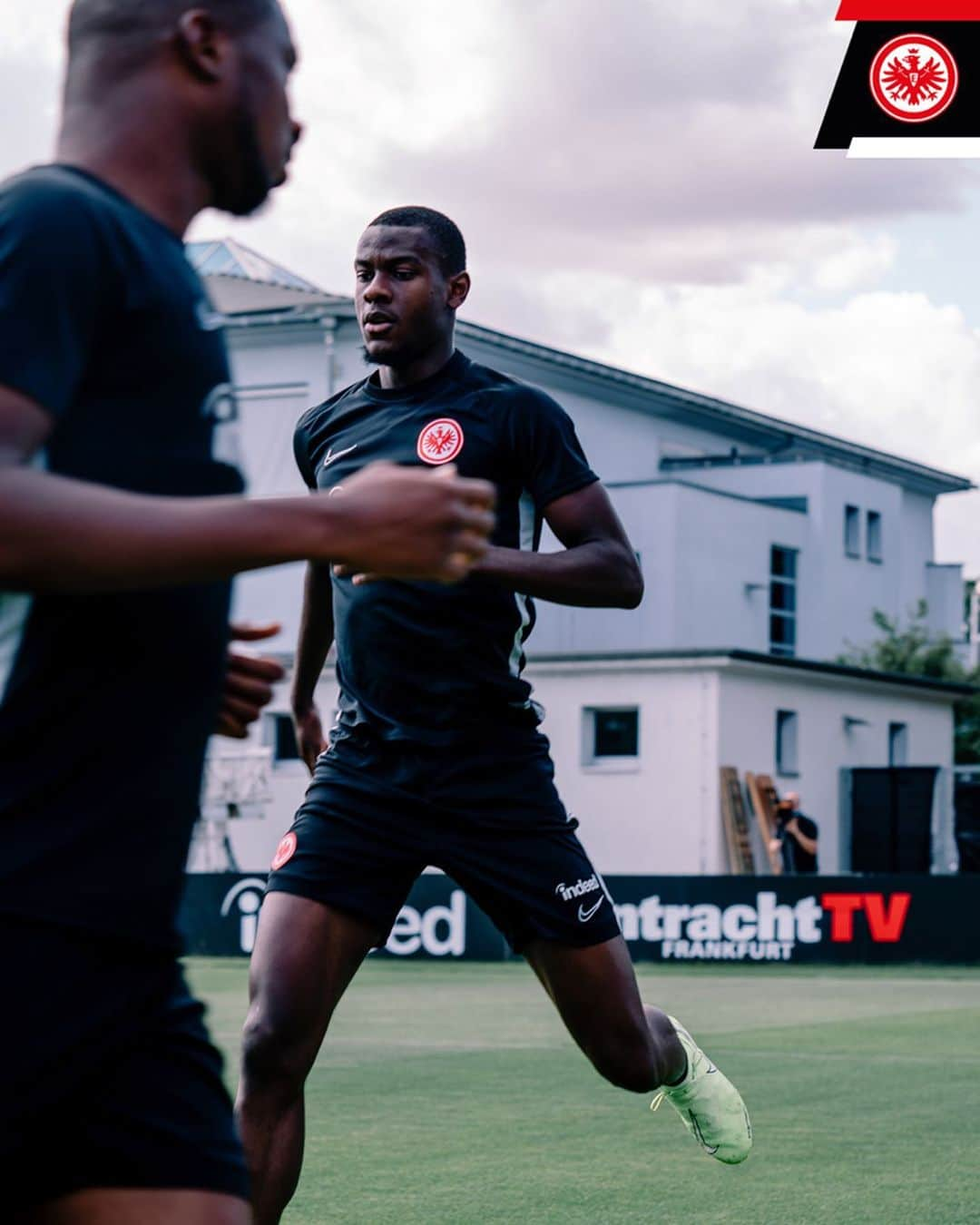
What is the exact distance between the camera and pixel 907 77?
2116cm

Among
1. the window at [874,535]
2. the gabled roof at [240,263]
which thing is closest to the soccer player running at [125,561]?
the gabled roof at [240,263]

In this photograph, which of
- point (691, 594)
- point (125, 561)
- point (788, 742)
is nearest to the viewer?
point (125, 561)

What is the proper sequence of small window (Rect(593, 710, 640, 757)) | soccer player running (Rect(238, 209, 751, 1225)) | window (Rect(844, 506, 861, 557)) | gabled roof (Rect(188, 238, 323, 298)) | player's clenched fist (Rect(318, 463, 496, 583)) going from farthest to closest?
window (Rect(844, 506, 861, 557))
gabled roof (Rect(188, 238, 323, 298))
small window (Rect(593, 710, 640, 757))
soccer player running (Rect(238, 209, 751, 1225))
player's clenched fist (Rect(318, 463, 496, 583))

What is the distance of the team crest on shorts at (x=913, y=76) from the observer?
2048 cm

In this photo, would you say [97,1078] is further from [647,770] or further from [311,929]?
[647,770]

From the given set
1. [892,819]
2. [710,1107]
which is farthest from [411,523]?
[892,819]

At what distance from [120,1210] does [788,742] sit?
3533cm

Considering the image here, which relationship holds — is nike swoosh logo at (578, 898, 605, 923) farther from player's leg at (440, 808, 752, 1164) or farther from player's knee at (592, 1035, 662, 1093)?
player's knee at (592, 1035, 662, 1093)

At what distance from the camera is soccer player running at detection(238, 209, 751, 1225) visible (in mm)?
5113

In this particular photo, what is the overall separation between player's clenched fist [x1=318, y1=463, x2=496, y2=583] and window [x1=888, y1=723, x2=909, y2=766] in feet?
129

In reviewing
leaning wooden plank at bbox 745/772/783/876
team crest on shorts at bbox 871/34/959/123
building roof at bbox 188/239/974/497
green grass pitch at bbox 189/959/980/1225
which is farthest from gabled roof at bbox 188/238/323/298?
green grass pitch at bbox 189/959/980/1225

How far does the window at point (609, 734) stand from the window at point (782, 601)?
14441 millimetres

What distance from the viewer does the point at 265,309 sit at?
144 ft

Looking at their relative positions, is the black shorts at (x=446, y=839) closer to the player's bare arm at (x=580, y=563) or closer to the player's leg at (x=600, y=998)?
the player's leg at (x=600, y=998)
